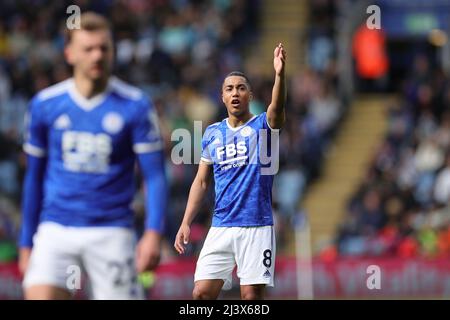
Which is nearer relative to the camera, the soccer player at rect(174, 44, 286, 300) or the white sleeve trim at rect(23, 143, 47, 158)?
the soccer player at rect(174, 44, 286, 300)

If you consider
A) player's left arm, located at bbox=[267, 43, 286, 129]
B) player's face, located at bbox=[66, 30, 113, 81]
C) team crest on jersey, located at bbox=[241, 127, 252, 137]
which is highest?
player's face, located at bbox=[66, 30, 113, 81]

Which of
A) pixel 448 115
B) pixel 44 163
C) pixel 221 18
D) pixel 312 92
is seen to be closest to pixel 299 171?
pixel 312 92

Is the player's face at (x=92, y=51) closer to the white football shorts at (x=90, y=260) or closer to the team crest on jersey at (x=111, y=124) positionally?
the team crest on jersey at (x=111, y=124)

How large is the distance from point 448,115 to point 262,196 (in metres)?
15.9

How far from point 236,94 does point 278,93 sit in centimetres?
25

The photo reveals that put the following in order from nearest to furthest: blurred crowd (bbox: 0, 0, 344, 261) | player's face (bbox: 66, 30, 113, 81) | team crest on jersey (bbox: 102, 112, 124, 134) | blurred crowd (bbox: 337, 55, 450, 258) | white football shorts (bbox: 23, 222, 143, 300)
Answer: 1. player's face (bbox: 66, 30, 113, 81)
2. white football shorts (bbox: 23, 222, 143, 300)
3. team crest on jersey (bbox: 102, 112, 124, 134)
4. blurred crowd (bbox: 0, 0, 344, 261)
5. blurred crowd (bbox: 337, 55, 450, 258)

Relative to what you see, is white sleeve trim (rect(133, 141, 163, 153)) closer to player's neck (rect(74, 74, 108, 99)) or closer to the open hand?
player's neck (rect(74, 74, 108, 99))

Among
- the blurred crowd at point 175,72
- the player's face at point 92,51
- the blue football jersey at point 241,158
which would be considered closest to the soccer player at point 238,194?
the blue football jersey at point 241,158

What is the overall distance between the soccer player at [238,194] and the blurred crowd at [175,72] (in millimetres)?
9650

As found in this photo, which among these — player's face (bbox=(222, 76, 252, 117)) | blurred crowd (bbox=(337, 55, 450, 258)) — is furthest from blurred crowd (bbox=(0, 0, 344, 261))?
player's face (bbox=(222, 76, 252, 117))

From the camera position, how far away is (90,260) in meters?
9.53

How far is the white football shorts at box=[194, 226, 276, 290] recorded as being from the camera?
838 centimetres
